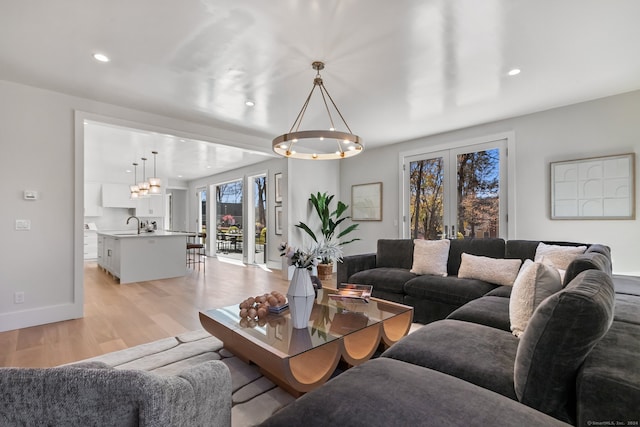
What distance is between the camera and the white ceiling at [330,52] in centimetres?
207

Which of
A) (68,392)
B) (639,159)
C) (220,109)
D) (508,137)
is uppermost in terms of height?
(220,109)

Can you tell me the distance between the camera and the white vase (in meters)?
2.14

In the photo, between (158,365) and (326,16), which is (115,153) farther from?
(326,16)

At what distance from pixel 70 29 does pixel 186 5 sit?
1018 millimetres

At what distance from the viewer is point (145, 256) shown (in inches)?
219

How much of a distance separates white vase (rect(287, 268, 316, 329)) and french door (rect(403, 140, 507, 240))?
3393 mm

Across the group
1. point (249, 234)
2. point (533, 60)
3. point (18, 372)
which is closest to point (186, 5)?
point (18, 372)

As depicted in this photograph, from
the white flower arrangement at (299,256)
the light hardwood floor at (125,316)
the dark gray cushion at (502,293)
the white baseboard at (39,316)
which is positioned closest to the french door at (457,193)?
the dark gray cushion at (502,293)

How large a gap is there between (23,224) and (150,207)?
6.60 metres

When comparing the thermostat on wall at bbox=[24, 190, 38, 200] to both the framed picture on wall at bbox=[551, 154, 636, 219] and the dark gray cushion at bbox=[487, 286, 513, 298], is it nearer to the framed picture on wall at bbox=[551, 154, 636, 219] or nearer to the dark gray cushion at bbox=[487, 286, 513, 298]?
the dark gray cushion at bbox=[487, 286, 513, 298]

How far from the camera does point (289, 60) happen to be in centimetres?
271

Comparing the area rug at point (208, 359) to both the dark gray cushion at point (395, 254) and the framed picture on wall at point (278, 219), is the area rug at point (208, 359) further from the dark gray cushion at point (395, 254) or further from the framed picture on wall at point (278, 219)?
the framed picture on wall at point (278, 219)

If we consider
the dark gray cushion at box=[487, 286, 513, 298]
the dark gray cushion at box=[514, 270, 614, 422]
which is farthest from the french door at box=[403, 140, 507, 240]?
the dark gray cushion at box=[514, 270, 614, 422]

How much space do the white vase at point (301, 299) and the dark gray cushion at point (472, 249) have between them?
220 cm
